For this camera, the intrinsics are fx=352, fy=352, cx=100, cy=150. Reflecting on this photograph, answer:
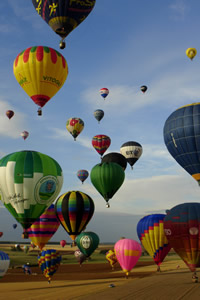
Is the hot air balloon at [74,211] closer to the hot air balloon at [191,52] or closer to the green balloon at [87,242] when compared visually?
the green balloon at [87,242]

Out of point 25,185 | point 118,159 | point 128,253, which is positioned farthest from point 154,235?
point 118,159

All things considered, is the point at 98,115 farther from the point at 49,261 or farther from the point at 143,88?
the point at 49,261

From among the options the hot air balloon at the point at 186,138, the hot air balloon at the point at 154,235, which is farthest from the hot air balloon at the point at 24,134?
the hot air balloon at the point at 186,138

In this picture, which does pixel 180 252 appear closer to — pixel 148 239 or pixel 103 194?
pixel 148 239

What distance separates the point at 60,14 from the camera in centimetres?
2406

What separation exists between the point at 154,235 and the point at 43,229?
32.1ft

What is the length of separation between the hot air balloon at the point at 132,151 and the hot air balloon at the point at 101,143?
231 cm

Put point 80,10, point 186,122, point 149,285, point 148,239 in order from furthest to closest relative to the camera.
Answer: point 148,239, point 186,122, point 80,10, point 149,285

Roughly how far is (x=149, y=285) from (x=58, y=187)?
28.7 ft

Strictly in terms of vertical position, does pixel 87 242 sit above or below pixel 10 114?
below

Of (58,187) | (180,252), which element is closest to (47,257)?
(58,187)

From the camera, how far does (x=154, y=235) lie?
98.1ft

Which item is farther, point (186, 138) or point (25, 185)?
point (186, 138)

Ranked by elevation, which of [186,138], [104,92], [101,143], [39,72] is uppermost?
[104,92]
